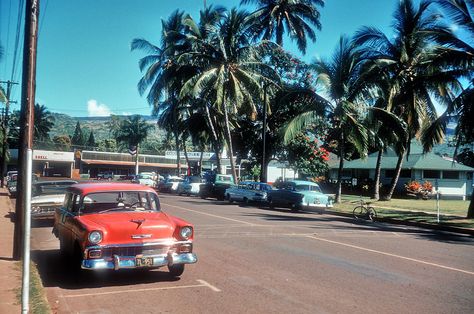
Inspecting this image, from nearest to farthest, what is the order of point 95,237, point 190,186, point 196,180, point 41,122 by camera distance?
point 95,237
point 190,186
point 196,180
point 41,122

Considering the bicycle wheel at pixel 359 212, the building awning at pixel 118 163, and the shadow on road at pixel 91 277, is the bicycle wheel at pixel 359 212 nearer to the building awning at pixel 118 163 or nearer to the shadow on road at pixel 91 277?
the shadow on road at pixel 91 277

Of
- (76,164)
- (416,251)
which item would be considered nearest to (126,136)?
(76,164)

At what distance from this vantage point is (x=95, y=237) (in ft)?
22.7

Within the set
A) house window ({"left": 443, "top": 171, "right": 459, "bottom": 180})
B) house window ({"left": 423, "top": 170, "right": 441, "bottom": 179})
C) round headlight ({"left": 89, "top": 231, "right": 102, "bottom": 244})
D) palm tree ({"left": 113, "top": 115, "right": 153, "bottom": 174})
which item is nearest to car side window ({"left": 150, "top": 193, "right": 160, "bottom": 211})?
round headlight ({"left": 89, "top": 231, "right": 102, "bottom": 244})

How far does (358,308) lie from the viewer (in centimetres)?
623

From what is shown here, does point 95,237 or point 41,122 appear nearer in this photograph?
point 95,237

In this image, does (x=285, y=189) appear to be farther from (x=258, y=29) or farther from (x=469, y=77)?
(x=258, y=29)

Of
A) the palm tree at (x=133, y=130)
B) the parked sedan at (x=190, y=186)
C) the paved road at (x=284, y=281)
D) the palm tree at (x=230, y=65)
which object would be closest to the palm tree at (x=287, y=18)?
the palm tree at (x=230, y=65)

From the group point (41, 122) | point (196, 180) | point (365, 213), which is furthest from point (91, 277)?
point (41, 122)

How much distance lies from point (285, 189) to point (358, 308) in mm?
17893

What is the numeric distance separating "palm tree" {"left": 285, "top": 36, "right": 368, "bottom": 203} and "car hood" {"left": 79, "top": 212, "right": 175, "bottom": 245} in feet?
58.4

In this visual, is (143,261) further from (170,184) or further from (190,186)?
(170,184)

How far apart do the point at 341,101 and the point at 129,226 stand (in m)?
19.9

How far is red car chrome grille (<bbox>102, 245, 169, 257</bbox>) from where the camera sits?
699 centimetres
